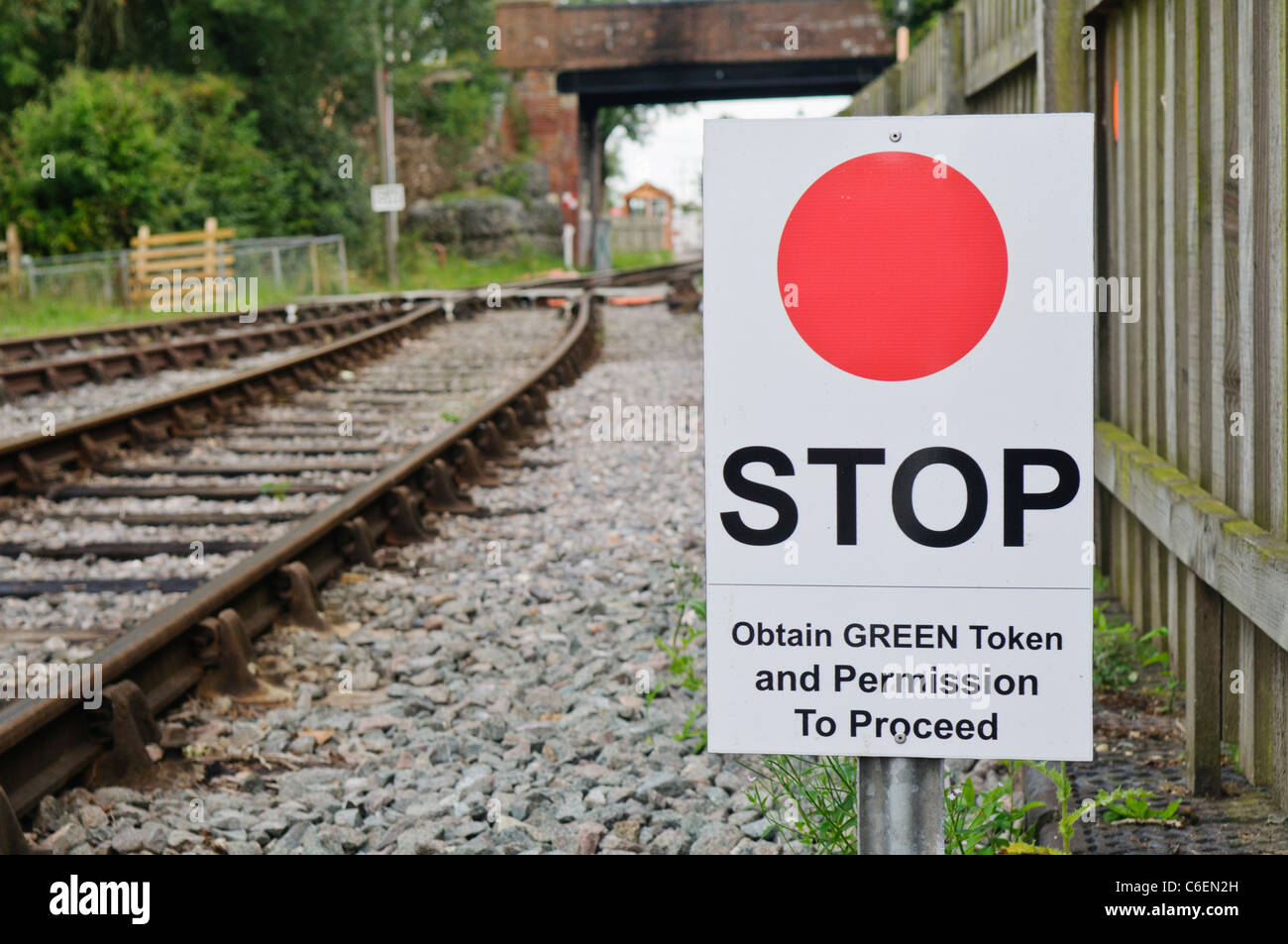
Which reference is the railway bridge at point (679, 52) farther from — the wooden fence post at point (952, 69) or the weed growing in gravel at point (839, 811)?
the weed growing in gravel at point (839, 811)

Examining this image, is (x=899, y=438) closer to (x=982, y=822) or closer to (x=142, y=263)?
(x=982, y=822)

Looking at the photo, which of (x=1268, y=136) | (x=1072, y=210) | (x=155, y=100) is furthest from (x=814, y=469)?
(x=155, y=100)

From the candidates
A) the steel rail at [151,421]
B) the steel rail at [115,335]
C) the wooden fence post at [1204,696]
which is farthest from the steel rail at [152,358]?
the wooden fence post at [1204,696]

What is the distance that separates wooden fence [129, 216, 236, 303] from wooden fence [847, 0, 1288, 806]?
2217cm

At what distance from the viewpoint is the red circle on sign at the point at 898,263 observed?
1.75 m

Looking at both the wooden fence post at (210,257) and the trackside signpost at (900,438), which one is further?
the wooden fence post at (210,257)

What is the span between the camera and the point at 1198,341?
11.0 feet

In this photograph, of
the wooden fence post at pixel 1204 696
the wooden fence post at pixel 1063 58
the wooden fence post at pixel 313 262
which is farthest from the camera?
the wooden fence post at pixel 313 262

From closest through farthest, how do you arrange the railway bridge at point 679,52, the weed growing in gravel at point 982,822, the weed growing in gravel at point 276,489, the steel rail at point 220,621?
the weed growing in gravel at point 982,822
the steel rail at point 220,621
the weed growing in gravel at point 276,489
the railway bridge at point 679,52

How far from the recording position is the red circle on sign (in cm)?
175

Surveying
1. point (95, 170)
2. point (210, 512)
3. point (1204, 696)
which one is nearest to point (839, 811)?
point (1204, 696)

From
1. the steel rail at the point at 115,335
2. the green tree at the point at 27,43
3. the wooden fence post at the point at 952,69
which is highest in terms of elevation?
the green tree at the point at 27,43

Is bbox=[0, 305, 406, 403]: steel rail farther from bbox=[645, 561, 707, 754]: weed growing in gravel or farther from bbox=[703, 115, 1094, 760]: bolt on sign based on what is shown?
bbox=[703, 115, 1094, 760]: bolt on sign

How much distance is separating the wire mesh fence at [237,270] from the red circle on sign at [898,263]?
22.3 meters
